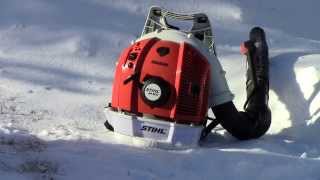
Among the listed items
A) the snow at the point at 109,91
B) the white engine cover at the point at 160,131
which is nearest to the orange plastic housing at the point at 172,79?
the white engine cover at the point at 160,131

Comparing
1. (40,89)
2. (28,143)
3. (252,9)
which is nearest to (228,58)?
(252,9)

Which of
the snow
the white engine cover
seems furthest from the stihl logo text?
the snow

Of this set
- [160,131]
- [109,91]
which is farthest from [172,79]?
[109,91]

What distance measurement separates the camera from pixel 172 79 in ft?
16.7

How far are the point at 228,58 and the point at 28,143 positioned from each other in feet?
8.52

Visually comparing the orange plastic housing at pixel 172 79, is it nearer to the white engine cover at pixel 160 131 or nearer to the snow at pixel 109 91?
the white engine cover at pixel 160 131

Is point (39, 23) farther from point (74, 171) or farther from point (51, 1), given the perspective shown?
point (74, 171)

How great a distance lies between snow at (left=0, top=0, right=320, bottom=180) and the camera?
15.4 ft

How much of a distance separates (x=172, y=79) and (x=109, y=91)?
4.74 feet

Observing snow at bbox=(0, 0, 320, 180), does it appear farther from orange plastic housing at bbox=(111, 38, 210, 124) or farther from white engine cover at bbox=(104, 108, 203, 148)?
orange plastic housing at bbox=(111, 38, 210, 124)

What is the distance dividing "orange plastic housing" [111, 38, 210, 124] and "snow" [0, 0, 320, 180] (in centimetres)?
26

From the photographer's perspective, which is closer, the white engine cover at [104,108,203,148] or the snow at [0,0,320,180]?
the snow at [0,0,320,180]

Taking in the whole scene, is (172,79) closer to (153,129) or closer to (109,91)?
(153,129)

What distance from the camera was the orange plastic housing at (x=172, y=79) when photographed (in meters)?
5.09
